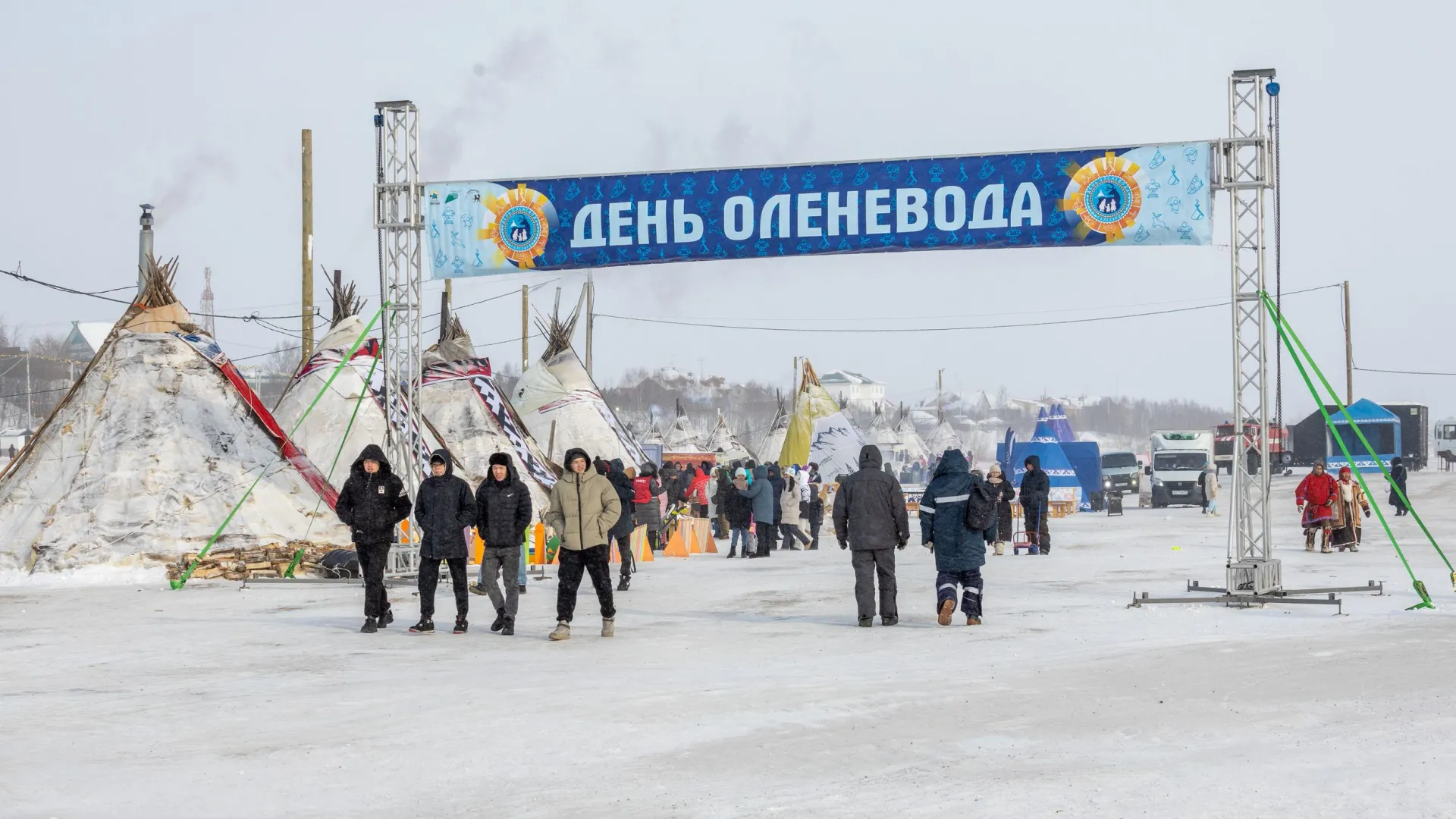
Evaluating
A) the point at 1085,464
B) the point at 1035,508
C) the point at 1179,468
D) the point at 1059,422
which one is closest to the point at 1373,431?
the point at 1059,422

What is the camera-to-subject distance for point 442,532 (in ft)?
39.8

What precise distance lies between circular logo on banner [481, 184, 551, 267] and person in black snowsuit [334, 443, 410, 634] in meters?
4.58

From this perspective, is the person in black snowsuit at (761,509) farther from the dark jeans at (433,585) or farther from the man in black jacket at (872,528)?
the dark jeans at (433,585)

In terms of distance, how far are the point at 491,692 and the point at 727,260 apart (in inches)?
338

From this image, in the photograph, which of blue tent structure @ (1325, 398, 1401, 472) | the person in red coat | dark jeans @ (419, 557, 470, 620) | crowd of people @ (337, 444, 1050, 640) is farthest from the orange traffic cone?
blue tent structure @ (1325, 398, 1401, 472)

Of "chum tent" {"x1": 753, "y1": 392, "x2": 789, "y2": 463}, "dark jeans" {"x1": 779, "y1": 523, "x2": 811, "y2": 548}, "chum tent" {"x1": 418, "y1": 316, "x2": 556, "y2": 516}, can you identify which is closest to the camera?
"dark jeans" {"x1": 779, "y1": 523, "x2": 811, "y2": 548}

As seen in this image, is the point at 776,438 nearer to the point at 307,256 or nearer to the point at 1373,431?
the point at 1373,431

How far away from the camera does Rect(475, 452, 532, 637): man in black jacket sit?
473 inches

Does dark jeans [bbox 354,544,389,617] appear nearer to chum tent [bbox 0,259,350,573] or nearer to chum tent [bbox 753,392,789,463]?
chum tent [bbox 0,259,350,573]

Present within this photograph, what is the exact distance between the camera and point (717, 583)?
17250 millimetres

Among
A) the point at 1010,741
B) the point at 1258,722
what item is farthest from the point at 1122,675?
the point at 1010,741

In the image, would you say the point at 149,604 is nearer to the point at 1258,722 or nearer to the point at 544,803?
the point at 544,803

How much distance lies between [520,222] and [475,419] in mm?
10482

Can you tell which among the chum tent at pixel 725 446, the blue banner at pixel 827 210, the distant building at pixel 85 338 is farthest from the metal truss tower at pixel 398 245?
the distant building at pixel 85 338
